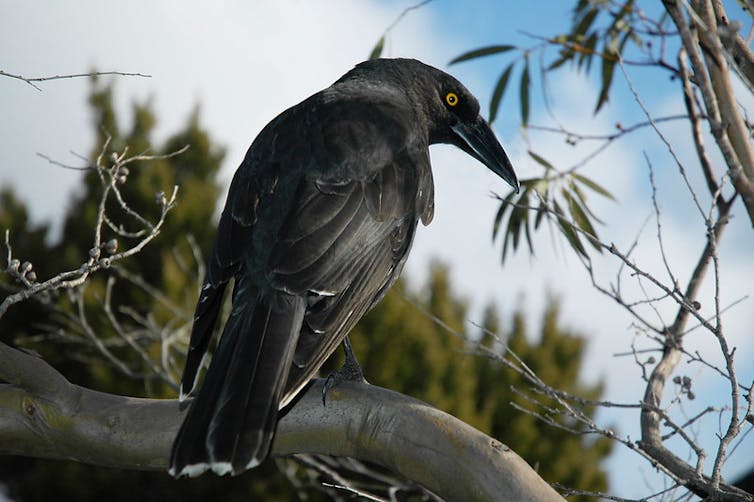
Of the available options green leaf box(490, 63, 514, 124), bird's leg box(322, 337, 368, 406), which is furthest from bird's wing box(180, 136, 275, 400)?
green leaf box(490, 63, 514, 124)

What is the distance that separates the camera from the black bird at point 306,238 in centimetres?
279

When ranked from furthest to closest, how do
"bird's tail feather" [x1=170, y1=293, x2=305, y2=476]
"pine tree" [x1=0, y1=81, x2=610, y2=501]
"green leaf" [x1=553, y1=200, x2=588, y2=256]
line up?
"pine tree" [x1=0, y1=81, x2=610, y2=501], "green leaf" [x1=553, y1=200, x2=588, y2=256], "bird's tail feather" [x1=170, y1=293, x2=305, y2=476]

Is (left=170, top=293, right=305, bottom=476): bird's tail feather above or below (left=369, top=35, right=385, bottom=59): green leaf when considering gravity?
below

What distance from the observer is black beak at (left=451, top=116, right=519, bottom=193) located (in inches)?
170

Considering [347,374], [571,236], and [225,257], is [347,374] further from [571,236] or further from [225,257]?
[571,236]

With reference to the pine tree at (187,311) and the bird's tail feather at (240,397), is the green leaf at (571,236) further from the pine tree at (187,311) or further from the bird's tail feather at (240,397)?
the pine tree at (187,311)

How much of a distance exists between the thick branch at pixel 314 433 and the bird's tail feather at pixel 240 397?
331 millimetres

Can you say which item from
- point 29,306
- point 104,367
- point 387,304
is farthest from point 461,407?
point 29,306

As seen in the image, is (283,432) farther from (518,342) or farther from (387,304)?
(518,342)

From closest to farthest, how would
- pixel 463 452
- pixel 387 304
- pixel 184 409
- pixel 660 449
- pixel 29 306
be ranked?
1. pixel 463 452
2. pixel 184 409
3. pixel 660 449
4. pixel 387 304
5. pixel 29 306

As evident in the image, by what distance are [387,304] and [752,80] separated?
7.81 meters

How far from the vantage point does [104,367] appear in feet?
36.6

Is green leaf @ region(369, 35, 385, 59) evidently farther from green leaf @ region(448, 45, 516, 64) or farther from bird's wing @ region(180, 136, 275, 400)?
bird's wing @ region(180, 136, 275, 400)

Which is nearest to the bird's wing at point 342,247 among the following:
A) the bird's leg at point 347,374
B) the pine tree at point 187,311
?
the bird's leg at point 347,374
